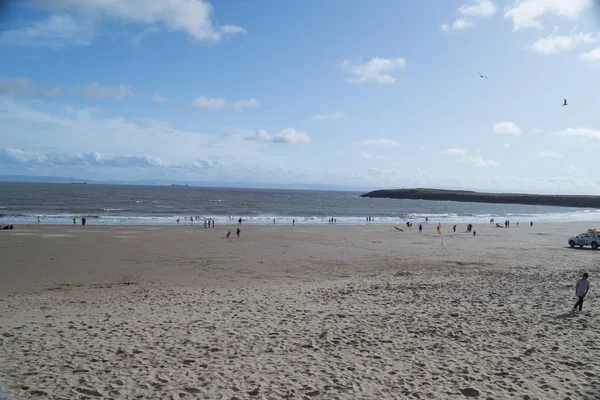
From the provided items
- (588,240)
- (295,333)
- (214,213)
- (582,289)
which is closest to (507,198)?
(214,213)

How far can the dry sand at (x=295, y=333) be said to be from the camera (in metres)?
6.13

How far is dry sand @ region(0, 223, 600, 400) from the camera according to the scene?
6133mm

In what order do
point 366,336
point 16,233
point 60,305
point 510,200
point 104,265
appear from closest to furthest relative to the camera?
point 366,336 → point 60,305 → point 104,265 → point 16,233 → point 510,200

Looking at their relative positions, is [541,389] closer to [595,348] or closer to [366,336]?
[595,348]

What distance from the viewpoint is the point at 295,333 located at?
855 cm

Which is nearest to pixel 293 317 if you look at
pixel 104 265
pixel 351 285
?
pixel 351 285

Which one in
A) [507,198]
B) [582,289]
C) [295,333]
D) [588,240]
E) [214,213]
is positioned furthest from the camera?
[507,198]

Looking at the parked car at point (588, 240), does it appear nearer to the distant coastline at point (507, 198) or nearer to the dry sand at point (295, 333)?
the dry sand at point (295, 333)

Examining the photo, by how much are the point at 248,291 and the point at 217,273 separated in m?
4.85

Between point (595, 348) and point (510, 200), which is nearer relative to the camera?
point (595, 348)

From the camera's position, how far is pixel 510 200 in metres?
146

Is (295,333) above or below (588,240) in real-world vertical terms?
below

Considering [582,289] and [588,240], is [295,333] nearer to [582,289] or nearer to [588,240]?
[582,289]

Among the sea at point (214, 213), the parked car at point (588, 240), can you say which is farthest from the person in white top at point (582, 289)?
the sea at point (214, 213)
